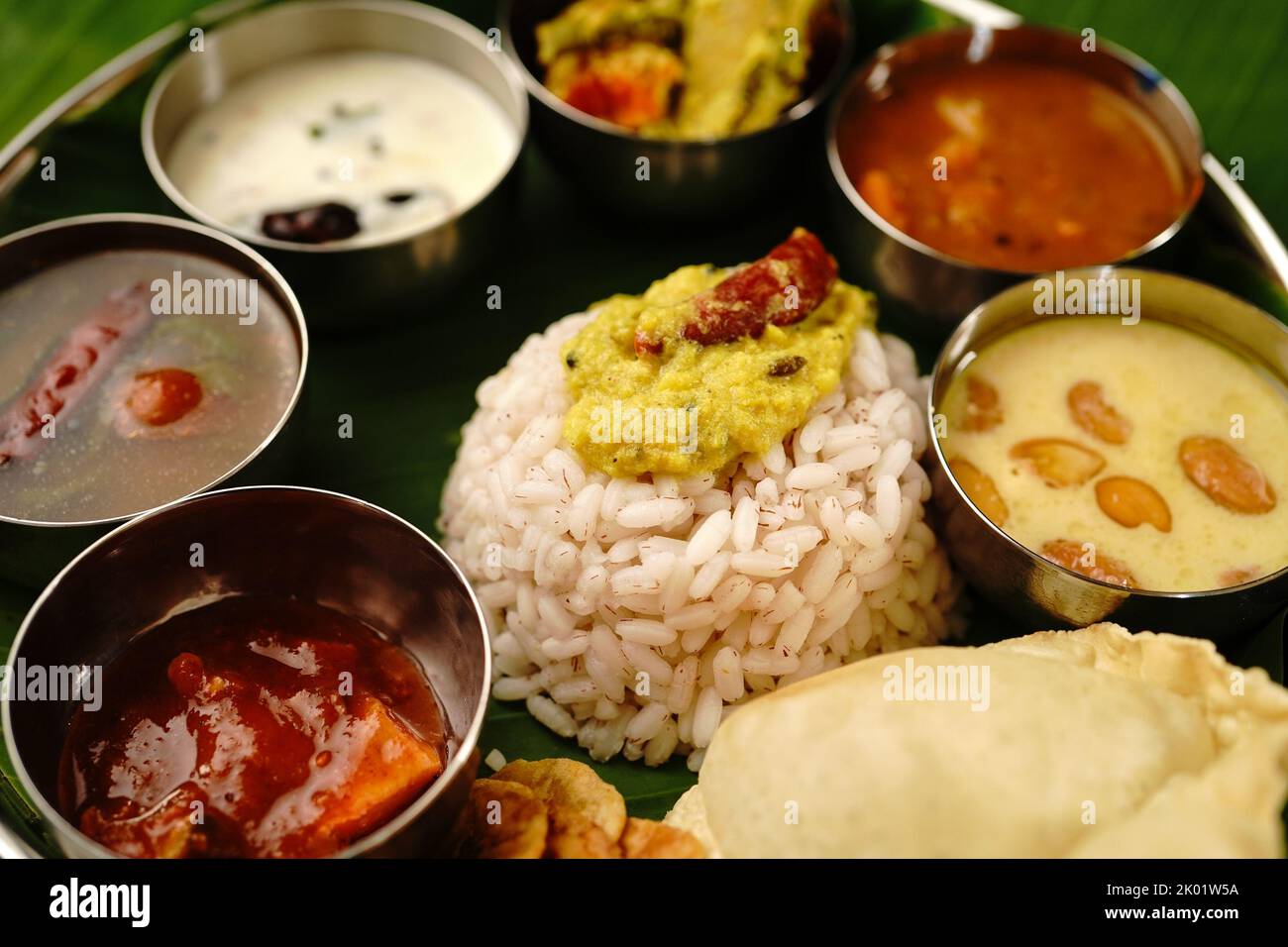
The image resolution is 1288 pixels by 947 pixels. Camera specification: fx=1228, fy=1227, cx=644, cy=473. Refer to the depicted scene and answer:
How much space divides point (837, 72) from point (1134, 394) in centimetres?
165

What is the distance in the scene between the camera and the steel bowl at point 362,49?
12.7 feet

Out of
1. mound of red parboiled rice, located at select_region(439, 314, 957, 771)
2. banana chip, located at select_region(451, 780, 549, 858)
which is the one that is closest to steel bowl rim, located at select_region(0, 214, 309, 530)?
mound of red parboiled rice, located at select_region(439, 314, 957, 771)

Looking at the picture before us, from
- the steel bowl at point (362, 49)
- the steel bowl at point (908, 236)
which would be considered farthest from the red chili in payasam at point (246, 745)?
the steel bowl at point (908, 236)

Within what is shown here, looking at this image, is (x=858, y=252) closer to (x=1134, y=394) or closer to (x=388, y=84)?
(x=1134, y=394)

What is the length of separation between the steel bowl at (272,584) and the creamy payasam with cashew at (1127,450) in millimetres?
1489

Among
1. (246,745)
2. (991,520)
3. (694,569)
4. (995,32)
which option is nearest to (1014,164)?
(995,32)

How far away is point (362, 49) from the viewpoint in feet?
15.4

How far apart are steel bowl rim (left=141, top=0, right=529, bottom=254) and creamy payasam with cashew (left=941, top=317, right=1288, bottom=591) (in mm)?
1686

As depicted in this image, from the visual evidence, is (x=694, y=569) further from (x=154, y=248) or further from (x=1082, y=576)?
(x=154, y=248)

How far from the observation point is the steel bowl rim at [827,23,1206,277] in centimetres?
393

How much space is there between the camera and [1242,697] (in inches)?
111

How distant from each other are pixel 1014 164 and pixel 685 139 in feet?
3.86

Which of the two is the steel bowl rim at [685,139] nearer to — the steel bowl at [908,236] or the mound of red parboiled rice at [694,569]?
the steel bowl at [908,236]
